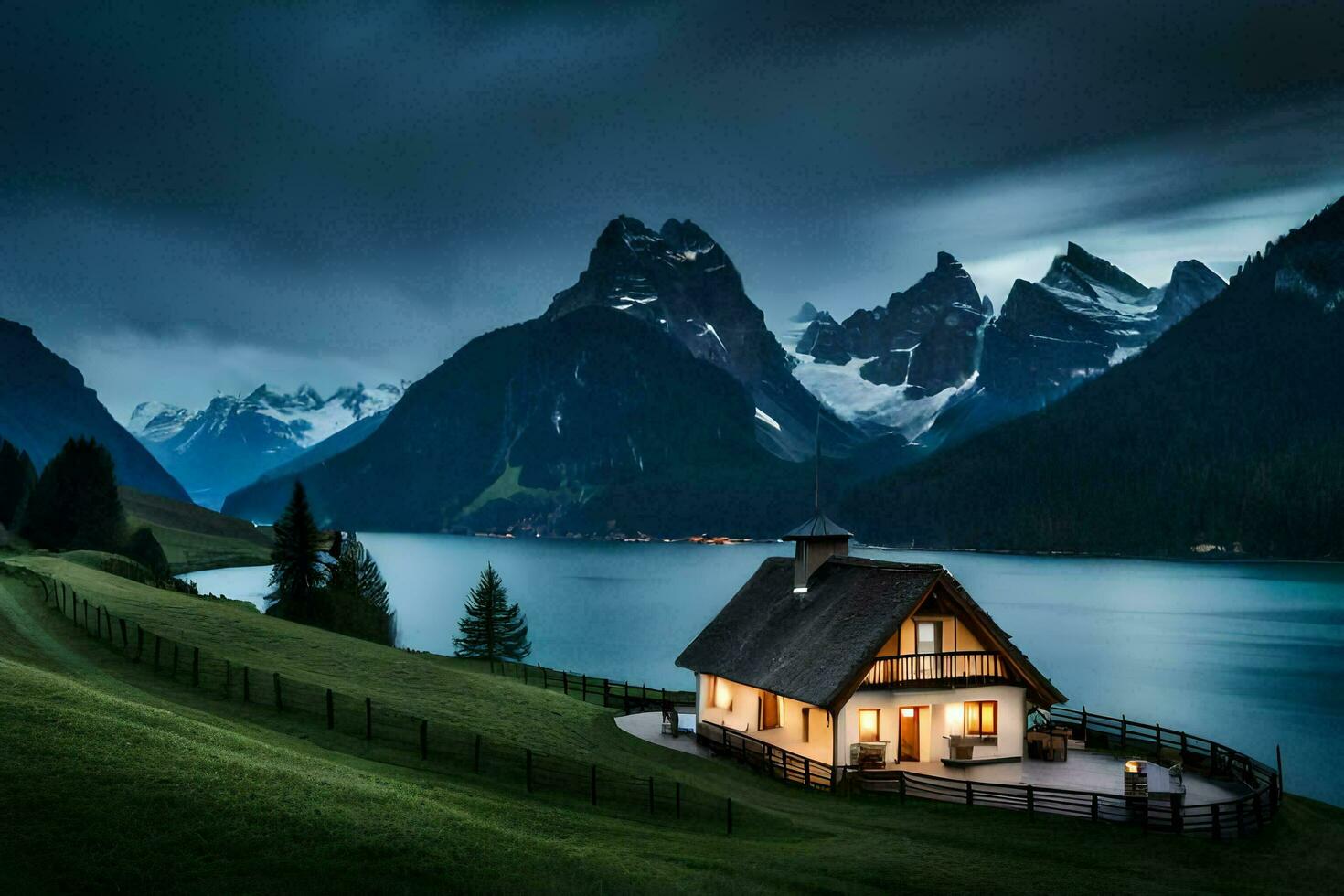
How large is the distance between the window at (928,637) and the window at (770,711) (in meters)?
5.69

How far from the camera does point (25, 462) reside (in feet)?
394

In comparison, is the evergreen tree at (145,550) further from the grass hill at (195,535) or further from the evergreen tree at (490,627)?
the evergreen tree at (490,627)

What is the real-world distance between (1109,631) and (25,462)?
5057 inches

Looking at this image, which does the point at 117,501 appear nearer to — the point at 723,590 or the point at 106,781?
the point at 723,590

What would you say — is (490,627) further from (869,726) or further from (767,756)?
(869,726)

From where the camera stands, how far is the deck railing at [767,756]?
1294 inches

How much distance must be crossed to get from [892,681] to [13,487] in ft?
377

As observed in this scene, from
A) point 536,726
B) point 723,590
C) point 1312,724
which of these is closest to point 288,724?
point 536,726

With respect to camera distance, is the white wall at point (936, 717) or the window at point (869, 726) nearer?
the white wall at point (936, 717)

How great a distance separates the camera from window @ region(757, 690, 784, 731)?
121ft

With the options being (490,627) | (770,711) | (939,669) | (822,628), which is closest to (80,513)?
(490,627)

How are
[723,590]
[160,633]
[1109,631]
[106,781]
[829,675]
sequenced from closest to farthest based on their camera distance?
[106,781], [829,675], [160,633], [1109,631], [723,590]

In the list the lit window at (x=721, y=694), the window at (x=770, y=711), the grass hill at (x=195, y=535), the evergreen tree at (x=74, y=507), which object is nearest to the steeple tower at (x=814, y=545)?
the lit window at (x=721, y=694)

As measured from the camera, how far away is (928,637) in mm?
34656
